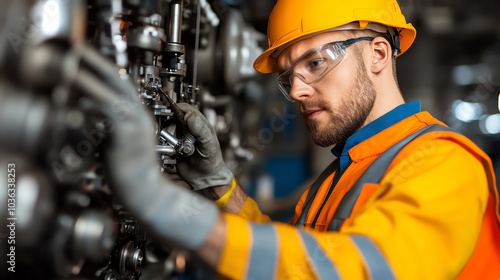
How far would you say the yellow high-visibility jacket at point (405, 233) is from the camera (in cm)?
56

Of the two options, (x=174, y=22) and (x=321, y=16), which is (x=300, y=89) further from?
(x=174, y=22)

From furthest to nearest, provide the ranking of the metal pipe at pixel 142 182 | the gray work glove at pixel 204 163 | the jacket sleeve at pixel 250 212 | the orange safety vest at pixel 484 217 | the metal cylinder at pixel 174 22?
1. the jacket sleeve at pixel 250 212
2. the gray work glove at pixel 204 163
3. the metal cylinder at pixel 174 22
4. the orange safety vest at pixel 484 217
5. the metal pipe at pixel 142 182

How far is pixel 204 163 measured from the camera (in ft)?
3.47

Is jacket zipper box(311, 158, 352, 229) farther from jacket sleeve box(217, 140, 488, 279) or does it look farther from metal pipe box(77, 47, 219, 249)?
metal pipe box(77, 47, 219, 249)

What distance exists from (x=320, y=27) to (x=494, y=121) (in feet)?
9.29

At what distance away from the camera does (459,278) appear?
0.81 m

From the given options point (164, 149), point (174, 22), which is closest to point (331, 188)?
point (164, 149)

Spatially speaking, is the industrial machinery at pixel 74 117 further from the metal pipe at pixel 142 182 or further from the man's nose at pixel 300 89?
the man's nose at pixel 300 89

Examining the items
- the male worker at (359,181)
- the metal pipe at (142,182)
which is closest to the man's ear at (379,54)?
the male worker at (359,181)

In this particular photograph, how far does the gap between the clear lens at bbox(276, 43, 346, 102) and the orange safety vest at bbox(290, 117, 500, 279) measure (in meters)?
0.23

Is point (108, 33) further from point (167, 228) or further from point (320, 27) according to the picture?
point (320, 27)

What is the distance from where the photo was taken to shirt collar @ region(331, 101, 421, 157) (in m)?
0.96

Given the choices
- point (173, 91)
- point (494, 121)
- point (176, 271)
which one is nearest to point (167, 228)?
point (173, 91)

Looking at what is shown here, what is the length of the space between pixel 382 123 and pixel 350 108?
0.08 metres
